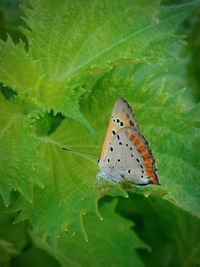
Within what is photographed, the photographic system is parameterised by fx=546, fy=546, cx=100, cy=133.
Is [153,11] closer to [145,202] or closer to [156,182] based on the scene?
[156,182]

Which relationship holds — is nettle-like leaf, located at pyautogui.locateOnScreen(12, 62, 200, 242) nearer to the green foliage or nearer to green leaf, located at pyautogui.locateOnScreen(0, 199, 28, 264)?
the green foliage

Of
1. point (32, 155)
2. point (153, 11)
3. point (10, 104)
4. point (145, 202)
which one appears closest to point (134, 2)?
point (153, 11)

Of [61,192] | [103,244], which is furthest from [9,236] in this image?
[61,192]

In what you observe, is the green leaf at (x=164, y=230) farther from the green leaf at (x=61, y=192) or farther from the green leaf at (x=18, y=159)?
the green leaf at (x=18, y=159)

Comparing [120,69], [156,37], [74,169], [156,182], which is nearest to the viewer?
[156,182]

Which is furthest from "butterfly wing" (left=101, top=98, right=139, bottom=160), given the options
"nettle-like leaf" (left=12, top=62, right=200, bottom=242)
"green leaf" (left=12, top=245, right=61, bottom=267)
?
"green leaf" (left=12, top=245, right=61, bottom=267)

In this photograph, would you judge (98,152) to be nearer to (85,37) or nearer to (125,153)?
(125,153)

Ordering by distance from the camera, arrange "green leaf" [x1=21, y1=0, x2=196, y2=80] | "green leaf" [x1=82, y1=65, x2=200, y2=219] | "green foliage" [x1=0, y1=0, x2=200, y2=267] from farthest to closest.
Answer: "green leaf" [x1=21, y1=0, x2=196, y2=80]
"green leaf" [x1=82, y1=65, x2=200, y2=219]
"green foliage" [x1=0, y1=0, x2=200, y2=267]
